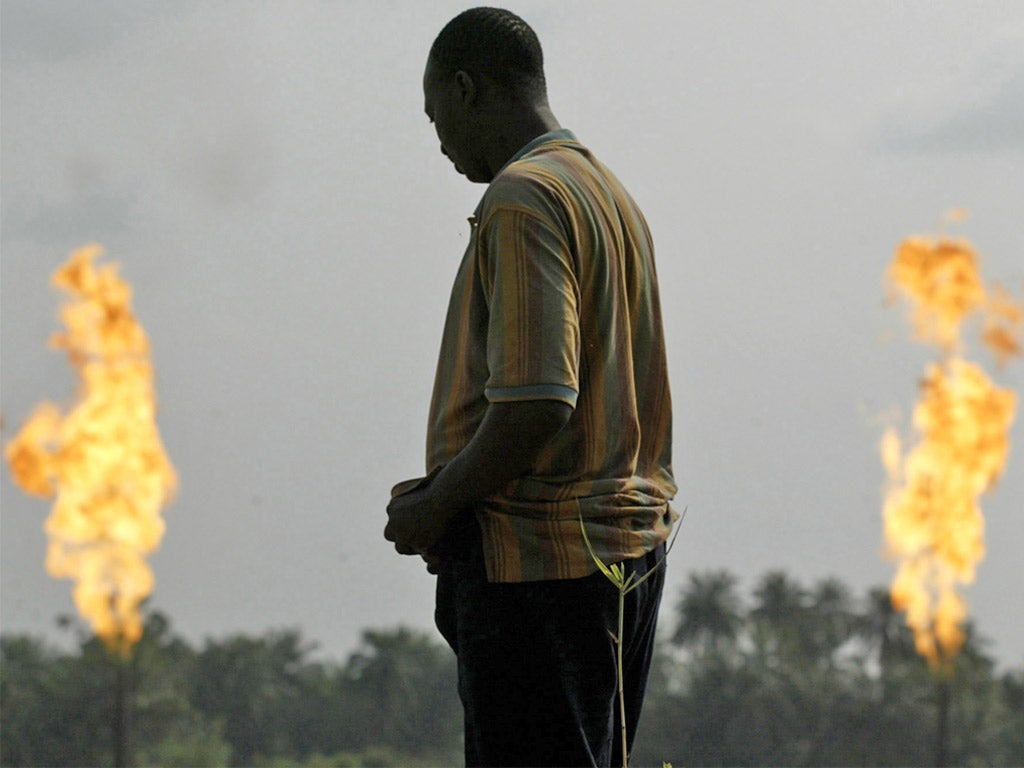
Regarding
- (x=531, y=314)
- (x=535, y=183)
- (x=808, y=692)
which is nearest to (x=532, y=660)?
(x=531, y=314)

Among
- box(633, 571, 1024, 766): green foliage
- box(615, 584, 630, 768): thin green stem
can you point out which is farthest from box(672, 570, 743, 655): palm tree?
box(615, 584, 630, 768): thin green stem

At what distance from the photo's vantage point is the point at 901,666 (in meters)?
90.1

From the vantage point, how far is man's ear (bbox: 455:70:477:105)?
294 centimetres

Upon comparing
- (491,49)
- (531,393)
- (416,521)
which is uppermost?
(491,49)

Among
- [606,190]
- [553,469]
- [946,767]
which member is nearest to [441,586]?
[553,469]

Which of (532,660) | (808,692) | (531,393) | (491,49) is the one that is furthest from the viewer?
(808,692)

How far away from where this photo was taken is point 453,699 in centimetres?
9088

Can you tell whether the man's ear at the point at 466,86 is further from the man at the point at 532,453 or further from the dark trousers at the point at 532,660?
the dark trousers at the point at 532,660

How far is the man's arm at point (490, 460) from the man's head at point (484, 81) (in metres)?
0.61

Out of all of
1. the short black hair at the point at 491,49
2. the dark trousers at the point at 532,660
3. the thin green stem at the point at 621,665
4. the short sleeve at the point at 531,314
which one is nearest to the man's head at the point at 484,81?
the short black hair at the point at 491,49

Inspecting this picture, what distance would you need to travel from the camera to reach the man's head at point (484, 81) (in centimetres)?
294

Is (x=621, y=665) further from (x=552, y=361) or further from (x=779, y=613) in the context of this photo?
(x=779, y=613)

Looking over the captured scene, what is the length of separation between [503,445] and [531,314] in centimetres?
22

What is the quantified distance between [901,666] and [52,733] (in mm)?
47748
